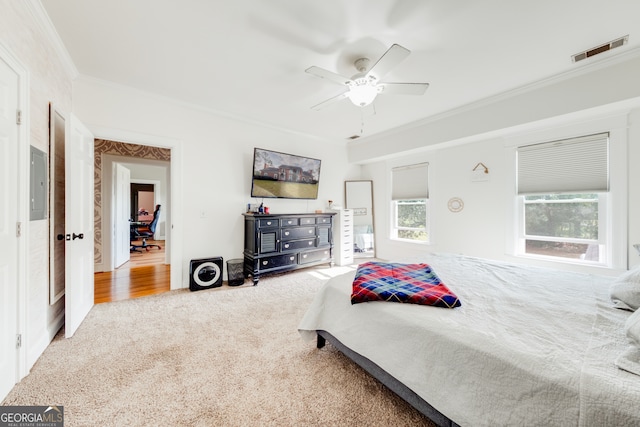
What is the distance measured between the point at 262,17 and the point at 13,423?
293 centimetres

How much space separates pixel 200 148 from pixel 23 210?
2.13m

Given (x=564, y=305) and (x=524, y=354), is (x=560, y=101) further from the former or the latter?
(x=524, y=354)

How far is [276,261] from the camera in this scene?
3738mm

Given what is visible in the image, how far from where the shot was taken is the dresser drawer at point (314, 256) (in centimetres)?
406

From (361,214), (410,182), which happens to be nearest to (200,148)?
(361,214)

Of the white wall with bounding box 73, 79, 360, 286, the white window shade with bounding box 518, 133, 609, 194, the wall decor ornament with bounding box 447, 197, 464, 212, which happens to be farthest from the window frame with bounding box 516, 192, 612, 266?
the white wall with bounding box 73, 79, 360, 286

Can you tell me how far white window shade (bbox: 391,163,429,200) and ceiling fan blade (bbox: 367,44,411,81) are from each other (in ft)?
9.63

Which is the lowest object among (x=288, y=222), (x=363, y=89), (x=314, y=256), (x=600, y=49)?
(x=314, y=256)

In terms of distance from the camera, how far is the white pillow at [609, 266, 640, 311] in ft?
4.28

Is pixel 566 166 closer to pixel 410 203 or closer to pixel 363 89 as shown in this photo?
pixel 410 203

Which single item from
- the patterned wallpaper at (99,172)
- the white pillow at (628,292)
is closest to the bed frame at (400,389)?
the white pillow at (628,292)

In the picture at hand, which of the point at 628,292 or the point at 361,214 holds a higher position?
the point at 361,214

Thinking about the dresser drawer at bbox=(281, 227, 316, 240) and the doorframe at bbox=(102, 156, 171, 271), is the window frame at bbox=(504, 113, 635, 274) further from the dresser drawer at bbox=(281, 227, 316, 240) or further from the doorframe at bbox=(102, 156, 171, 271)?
the doorframe at bbox=(102, 156, 171, 271)

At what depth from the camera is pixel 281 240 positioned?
3.78 meters
